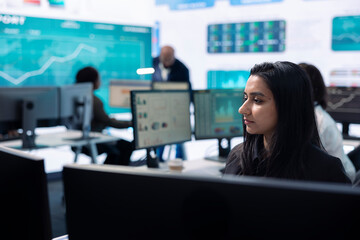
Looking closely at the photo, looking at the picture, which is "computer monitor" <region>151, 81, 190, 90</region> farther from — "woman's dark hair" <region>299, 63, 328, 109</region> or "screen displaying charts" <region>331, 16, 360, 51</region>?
"woman's dark hair" <region>299, 63, 328, 109</region>

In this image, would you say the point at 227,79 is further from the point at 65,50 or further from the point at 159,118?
the point at 159,118

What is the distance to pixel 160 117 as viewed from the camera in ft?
8.61

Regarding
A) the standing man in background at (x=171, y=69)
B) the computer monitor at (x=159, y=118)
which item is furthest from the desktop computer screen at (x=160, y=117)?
the standing man in background at (x=171, y=69)

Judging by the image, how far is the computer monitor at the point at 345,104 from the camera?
364 centimetres

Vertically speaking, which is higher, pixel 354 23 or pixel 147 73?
pixel 354 23

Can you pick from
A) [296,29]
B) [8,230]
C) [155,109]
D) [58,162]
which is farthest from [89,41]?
[8,230]

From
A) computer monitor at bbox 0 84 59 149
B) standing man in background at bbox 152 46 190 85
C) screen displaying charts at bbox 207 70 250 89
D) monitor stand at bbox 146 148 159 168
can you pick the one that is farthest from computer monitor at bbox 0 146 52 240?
screen displaying charts at bbox 207 70 250 89

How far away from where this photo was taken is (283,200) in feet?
1.85

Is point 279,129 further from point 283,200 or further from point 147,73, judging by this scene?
point 147,73

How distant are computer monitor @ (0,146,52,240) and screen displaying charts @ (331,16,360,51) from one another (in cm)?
431

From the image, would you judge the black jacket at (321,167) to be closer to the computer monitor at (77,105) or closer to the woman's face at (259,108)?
the woman's face at (259,108)

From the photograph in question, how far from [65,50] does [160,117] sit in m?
2.98

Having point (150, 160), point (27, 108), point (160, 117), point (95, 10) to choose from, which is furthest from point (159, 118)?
point (95, 10)

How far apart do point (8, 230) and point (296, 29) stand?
457 cm
